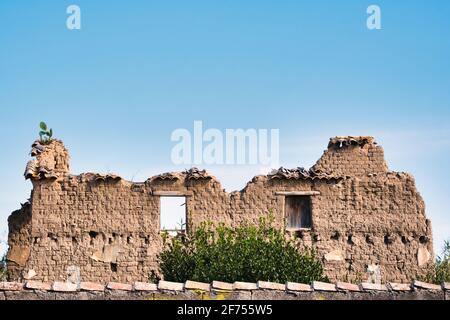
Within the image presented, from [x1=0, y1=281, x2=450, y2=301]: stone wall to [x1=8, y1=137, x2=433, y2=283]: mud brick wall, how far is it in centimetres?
1062

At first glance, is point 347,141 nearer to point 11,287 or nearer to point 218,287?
point 218,287

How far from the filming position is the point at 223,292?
10188mm

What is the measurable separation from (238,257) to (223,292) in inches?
342

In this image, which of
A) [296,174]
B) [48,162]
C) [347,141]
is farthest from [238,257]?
[48,162]

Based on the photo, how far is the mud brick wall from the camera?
2100cm

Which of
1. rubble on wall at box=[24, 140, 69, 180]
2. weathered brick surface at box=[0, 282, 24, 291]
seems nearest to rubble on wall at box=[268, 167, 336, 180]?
rubble on wall at box=[24, 140, 69, 180]

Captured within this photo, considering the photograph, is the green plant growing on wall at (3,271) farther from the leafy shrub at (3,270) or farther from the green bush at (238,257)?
the green bush at (238,257)

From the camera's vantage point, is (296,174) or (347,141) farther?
(347,141)

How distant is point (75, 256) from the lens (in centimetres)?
2105

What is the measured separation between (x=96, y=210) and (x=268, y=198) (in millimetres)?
4425

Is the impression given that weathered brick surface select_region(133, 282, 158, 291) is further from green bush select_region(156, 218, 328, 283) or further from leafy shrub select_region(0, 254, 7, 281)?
leafy shrub select_region(0, 254, 7, 281)

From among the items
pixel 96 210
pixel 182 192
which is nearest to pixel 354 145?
pixel 182 192
